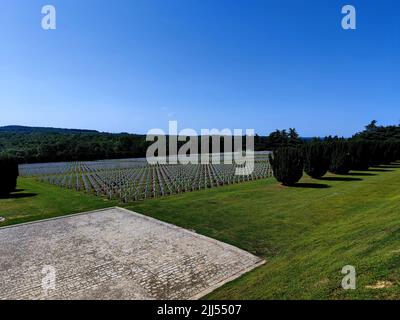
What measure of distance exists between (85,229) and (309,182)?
17.2 m

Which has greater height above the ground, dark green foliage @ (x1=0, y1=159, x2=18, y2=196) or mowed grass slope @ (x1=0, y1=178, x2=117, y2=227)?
dark green foliage @ (x1=0, y1=159, x2=18, y2=196)

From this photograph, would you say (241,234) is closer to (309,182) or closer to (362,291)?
(362,291)

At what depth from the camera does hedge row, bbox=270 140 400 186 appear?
21047 mm

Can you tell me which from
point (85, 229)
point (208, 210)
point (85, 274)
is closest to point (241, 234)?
point (208, 210)

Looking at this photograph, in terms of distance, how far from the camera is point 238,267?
8.02 meters

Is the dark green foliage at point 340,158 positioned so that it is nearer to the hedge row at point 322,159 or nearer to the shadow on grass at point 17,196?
the hedge row at point 322,159

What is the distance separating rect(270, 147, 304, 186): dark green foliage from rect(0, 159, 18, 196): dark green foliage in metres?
19.5

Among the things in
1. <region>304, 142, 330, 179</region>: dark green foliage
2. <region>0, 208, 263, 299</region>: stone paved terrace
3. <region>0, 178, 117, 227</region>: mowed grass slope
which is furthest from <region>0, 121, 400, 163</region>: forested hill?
<region>0, 208, 263, 299</region>: stone paved terrace

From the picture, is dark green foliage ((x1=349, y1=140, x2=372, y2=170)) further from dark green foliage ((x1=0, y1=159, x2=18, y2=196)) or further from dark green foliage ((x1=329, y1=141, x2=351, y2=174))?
dark green foliage ((x1=0, y1=159, x2=18, y2=196))

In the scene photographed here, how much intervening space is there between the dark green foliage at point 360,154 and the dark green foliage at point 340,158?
1367 millimetres

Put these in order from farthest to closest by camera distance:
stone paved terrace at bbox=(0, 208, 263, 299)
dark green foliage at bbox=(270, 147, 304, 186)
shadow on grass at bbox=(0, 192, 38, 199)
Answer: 1. dark green foliage at bbox=(270, 147, 304, 186)
2. shadow on grass at bbox=(0, 192, 38, 199)
3. stone paved terrace at bbox=(0, 208, 263, 299)

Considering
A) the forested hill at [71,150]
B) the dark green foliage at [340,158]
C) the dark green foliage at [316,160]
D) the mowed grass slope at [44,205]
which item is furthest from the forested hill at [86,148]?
the mowed grass slope at [44,205]

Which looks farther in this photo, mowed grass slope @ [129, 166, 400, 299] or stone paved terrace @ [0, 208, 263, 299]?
stone paved terrace @ [0, 208, 263, 299]

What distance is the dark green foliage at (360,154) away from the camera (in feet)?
94.8
